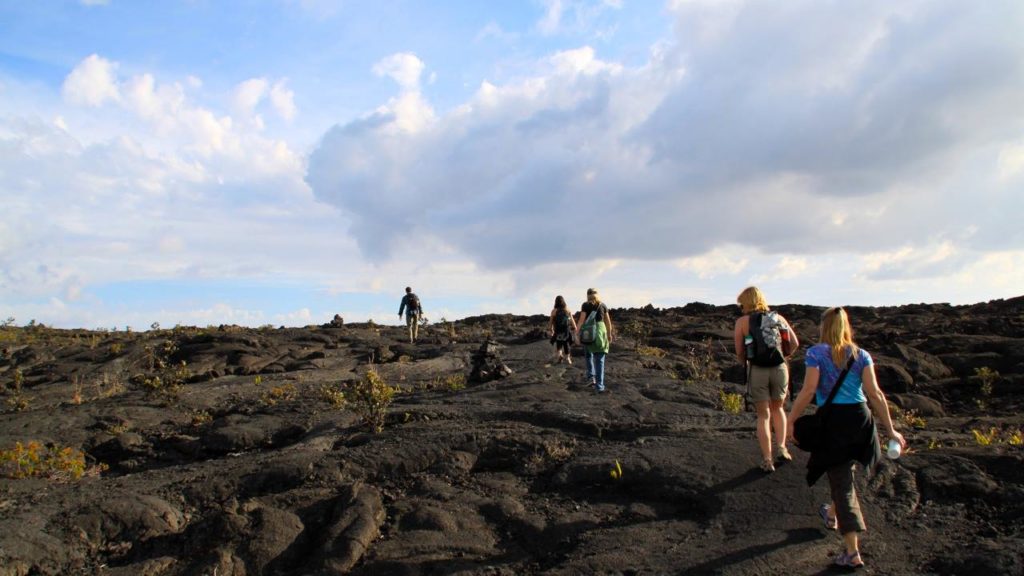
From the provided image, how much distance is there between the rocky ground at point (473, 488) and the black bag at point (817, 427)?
106 cm

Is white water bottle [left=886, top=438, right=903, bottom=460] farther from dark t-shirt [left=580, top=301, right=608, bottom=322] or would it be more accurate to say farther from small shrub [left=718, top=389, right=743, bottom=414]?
dark t-shirt [left=580, top=301, right=608, bottom=322]

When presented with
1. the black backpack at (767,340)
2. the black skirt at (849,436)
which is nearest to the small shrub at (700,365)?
the black backpack at (767,340)

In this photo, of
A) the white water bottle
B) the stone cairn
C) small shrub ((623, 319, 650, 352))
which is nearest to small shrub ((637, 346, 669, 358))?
small shrub ((623, 319, 650, 352))

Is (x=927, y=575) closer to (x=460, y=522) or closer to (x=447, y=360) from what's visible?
(x=460, y=522)

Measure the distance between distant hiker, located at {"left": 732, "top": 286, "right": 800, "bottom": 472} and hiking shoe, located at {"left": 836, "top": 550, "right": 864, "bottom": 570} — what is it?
1.89 meters

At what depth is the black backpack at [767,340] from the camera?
7.51 meters

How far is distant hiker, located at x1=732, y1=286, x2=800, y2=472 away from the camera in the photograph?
24.7 feet

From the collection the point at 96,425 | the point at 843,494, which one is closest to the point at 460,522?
the point at 843,494

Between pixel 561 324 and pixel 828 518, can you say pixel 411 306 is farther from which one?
pixel 828 518

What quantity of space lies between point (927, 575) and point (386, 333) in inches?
1093

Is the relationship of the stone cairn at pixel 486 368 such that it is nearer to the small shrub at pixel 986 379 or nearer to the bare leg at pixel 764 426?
the bare leg at pixel 764 426

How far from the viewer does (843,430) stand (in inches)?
231

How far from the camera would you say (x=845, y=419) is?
5.89 m

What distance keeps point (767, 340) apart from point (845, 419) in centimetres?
171
